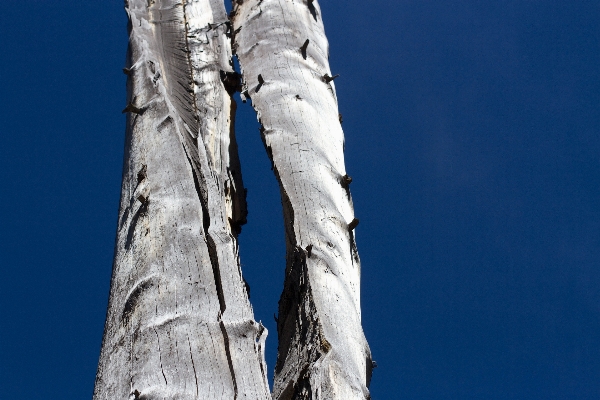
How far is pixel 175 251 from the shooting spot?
1612 millimetres

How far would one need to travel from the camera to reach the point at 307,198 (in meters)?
2.03

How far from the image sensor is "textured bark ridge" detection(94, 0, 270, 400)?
1380 mm

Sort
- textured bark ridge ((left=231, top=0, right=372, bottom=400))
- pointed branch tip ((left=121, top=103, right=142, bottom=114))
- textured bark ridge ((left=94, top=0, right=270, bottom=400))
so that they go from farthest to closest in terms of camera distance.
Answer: pointed branch tip ((left=121, top=103, right=142, bottom=114)) < textured bark ridge ((left=231, top=0, right=372, bottom=400)) < textured bark ridge ((left=94, top=0, right=270, bottom=400))

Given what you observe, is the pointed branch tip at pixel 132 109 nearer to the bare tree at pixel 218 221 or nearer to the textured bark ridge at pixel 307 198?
the bare tree at pixel 218 221

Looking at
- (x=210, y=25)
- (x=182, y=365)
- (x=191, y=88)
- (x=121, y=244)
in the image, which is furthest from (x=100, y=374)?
(x=210, y=25)

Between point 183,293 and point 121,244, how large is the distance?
12.8 inches

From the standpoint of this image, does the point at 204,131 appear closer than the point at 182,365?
No

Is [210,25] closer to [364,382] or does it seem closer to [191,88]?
[191,88]

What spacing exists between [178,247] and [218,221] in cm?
14

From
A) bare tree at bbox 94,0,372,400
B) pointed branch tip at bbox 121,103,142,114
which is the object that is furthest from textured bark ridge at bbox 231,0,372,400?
pointed branch tip at bbox 121,103,142,114

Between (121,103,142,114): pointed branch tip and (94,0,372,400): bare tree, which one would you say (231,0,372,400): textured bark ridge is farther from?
(121,103,142,114): pointed branch tip

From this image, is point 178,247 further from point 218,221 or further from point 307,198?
point 307,198

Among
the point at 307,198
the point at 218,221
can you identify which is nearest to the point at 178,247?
the point at 218,221

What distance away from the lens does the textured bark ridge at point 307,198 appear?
167 cm
